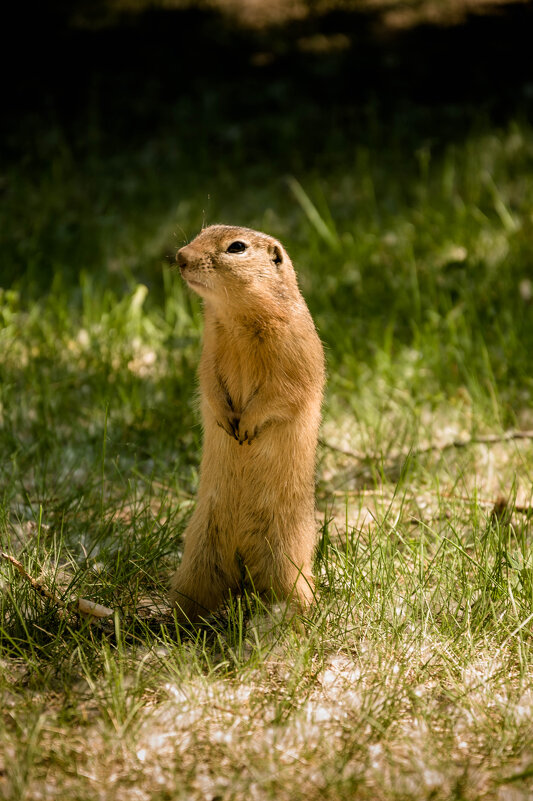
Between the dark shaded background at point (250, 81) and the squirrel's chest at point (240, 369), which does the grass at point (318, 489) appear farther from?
the squirrel's chest at point (240, 369)

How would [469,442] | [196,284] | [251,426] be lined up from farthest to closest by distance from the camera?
[469,442] < [251,426] < [196,284]

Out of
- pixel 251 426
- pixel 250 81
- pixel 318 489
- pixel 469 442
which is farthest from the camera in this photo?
pixel 250 81

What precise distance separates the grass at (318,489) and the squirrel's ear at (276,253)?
83cm

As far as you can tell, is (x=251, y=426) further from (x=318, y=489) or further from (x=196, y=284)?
(x=318, y=489)

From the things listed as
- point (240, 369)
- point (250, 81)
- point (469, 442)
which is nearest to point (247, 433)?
point (240, 369)

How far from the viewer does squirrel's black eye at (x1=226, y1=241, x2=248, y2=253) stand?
2742 millimetres

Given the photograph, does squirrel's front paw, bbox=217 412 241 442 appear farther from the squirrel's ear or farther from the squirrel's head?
the squirrel's ear

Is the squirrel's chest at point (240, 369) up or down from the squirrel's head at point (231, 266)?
down

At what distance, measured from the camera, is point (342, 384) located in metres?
4.43

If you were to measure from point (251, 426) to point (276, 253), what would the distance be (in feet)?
1.81

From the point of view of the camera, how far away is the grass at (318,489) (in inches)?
88.7

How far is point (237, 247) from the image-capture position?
2.75 m

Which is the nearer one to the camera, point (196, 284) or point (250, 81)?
point (196, 284)

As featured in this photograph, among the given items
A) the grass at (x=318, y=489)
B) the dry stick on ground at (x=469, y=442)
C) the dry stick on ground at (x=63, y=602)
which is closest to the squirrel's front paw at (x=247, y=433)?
the grass at (x=318, y=489)
